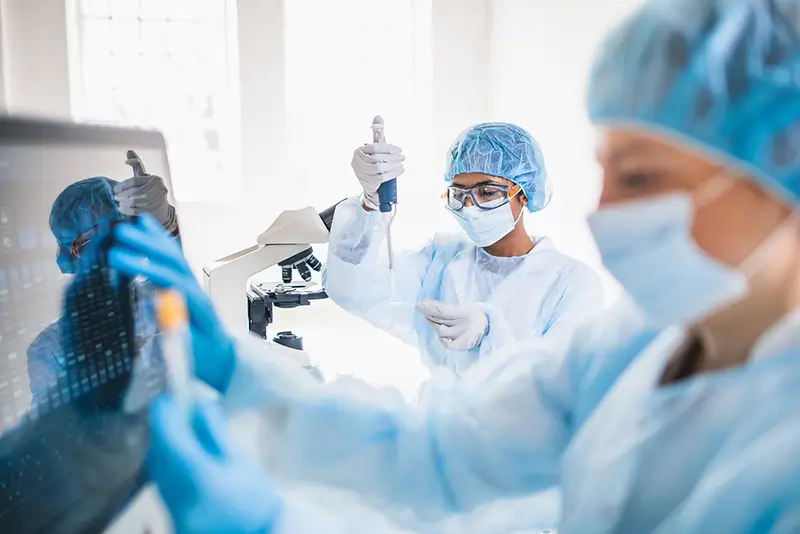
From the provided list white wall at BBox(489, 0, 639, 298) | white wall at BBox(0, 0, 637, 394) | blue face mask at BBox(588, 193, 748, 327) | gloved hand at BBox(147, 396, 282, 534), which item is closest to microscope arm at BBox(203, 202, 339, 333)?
white wall at BBox(489, 0, 639, 298)

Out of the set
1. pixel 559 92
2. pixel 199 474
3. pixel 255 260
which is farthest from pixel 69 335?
pixel 559 92

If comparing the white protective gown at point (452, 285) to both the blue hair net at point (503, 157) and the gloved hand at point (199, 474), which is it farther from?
the gloved hand at point (199, 474)

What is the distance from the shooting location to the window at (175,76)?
9.33 ft

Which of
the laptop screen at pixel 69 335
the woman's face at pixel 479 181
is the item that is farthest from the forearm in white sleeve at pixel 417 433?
the woman's face at pixel 479 181

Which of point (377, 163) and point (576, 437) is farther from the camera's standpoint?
point (377, 163)

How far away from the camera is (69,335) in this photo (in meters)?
0.55

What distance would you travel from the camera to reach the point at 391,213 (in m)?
1.42

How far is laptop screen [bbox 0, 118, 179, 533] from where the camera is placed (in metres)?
0.47

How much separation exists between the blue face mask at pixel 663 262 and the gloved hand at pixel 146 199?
50 centimetres

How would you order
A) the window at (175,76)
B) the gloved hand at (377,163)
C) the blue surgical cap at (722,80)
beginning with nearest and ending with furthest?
the blue surgical cap at (722,80) < the gloved hand at (377,163) < the window at (175,76)

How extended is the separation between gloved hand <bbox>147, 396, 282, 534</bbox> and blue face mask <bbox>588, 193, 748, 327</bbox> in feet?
1.12

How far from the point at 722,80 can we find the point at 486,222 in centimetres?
97

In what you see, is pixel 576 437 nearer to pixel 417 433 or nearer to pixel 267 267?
pixel 417 433

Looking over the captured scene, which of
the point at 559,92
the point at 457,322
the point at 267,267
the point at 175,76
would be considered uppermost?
the point at 175,76
